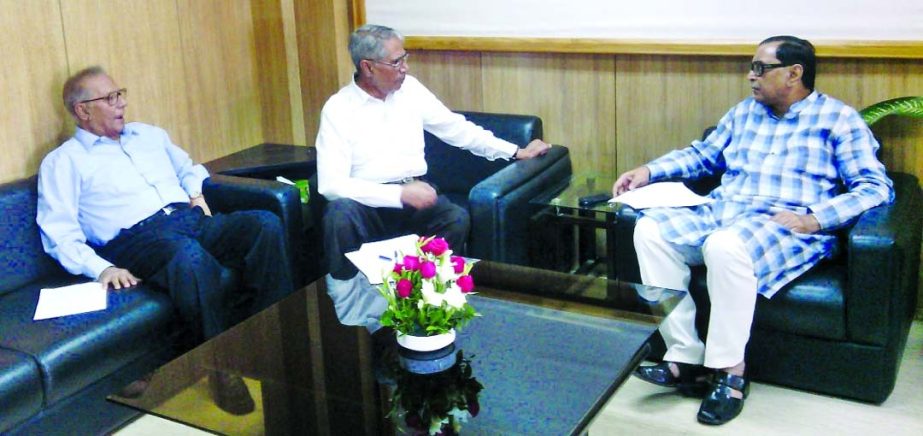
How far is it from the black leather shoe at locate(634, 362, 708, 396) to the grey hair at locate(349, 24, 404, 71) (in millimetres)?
1538

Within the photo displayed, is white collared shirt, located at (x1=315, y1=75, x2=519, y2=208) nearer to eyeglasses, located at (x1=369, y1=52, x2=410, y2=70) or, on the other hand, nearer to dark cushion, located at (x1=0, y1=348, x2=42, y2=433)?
eyeglasses, located at (x1=369, y1=52, x2=410, y2=70)

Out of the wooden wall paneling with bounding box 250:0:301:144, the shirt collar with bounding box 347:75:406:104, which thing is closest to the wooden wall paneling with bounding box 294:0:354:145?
the wooden wall paneling with bounding box 250:0:301:144

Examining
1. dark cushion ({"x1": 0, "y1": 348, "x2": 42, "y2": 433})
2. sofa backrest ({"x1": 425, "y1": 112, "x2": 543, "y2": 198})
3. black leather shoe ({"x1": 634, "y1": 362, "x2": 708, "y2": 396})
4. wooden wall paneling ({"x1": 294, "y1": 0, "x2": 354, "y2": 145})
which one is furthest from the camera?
wooden wall paneling ({"x1": 294, "y1": 0, "x2": 354, "y2": 145})

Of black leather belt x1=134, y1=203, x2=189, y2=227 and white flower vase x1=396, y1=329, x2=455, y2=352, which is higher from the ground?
black leather belt x1=134, y1=203, x2=189, y2=227

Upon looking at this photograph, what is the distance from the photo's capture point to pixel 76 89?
3.55 meters

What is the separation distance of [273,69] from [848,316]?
2.91m

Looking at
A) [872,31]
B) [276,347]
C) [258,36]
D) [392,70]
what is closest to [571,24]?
[392,70]

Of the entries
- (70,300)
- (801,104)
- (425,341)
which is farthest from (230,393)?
(801,104)

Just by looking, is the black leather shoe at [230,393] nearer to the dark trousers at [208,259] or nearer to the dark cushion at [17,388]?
the dark cushion at [17,388]

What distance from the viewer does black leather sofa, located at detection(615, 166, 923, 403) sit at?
117 inches

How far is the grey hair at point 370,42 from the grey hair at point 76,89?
0.94 metres

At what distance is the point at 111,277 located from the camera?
3.33 metres

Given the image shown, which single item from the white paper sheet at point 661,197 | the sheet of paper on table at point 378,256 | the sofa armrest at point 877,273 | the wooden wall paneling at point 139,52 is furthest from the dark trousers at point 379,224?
the sofa armrest at point 877,273

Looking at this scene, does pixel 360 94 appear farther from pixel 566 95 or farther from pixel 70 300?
pixel 70 300
